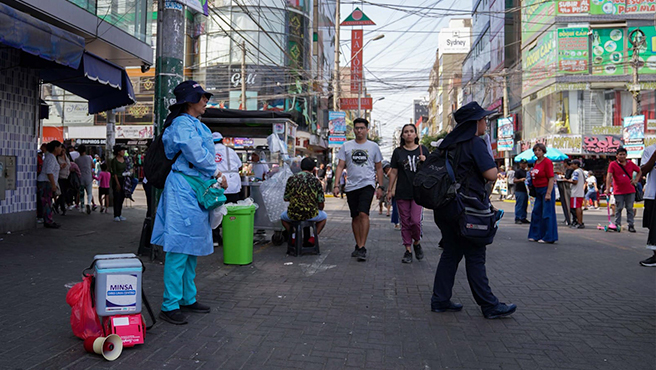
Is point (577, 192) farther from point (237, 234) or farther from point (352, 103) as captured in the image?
point (352, 103)

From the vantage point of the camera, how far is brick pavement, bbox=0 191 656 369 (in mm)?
3477

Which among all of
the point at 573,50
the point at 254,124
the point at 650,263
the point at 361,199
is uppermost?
the point at 573,50

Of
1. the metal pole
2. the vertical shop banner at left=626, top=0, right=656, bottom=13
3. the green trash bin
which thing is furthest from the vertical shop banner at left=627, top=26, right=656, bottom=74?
the green trash bin

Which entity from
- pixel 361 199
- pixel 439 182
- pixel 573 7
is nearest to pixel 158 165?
pixel 439 182

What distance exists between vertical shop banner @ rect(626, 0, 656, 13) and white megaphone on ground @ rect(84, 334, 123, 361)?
3326cm

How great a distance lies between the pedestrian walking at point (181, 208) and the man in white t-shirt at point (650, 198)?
5688 millimetres

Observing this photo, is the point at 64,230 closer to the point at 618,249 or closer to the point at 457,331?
the point at 457,331

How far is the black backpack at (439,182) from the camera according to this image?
441 centimetres

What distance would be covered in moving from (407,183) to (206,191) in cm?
353

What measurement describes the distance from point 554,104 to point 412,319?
30.3m

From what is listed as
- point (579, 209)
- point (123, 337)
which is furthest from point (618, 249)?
point (123, 337)

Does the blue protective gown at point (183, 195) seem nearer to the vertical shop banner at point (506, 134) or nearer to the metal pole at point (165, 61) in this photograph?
the metal pole at point (165, 61)

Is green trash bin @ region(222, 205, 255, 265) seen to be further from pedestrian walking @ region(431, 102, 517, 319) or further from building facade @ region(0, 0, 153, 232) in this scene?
building facade @ region(0, 0, 153, 232)

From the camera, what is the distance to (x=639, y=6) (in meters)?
29.1
